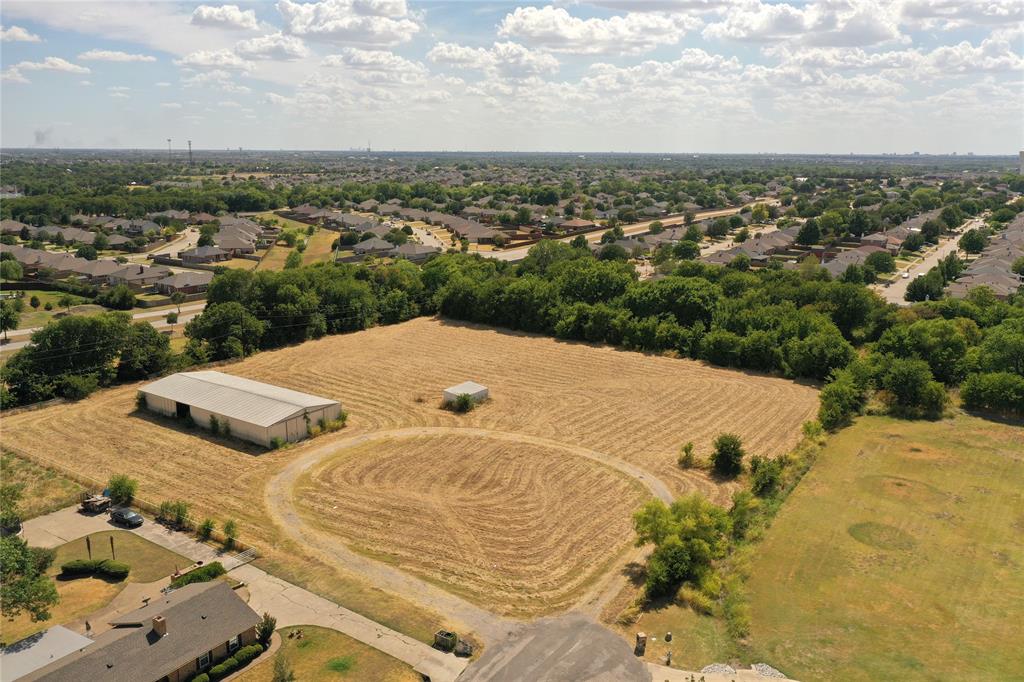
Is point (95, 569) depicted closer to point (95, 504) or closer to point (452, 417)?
point (95, 504)

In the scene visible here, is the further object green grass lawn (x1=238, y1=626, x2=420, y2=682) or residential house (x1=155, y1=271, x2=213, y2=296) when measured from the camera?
residential house (x1=155, y1=271, x2=213, y2=296)

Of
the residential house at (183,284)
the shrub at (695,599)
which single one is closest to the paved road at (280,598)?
the shrub at (695,599)

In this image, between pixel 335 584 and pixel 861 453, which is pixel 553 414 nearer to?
pixel 861 453

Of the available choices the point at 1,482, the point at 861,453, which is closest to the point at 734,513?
the point at 861,453

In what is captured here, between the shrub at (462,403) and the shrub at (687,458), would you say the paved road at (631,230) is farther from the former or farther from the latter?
the shrub at (687,458)

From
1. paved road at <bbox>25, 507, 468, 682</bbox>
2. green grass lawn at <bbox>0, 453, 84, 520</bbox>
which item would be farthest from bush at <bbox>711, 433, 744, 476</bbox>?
green grass lawn at <bbox>0, 453, 84, 520</bbox>

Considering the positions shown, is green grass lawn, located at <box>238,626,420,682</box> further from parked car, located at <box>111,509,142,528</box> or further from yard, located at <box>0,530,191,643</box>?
parked car, located at <box>111,509,142,528</box>
